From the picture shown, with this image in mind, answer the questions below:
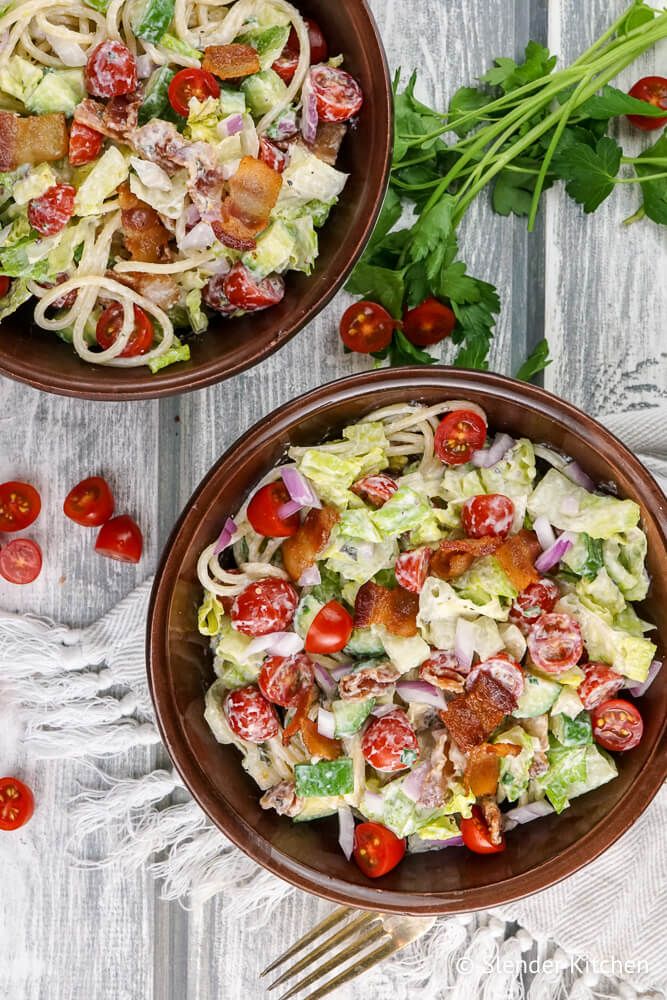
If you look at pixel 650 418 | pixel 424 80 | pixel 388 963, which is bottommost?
pixel 388 963

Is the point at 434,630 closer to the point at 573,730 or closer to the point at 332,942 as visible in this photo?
the point at 573,730

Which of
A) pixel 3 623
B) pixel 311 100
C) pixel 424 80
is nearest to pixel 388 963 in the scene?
pixel 3 623

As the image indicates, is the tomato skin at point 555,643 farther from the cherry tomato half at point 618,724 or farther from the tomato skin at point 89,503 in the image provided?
the tomato skin at point 89,503

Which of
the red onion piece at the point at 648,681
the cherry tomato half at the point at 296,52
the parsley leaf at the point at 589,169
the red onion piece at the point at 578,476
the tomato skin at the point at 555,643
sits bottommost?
the red onion piece at the point at 648,681

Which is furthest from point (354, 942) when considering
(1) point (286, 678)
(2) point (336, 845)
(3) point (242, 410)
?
(3) point (242, 410)

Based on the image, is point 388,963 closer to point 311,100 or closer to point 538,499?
point 538,499

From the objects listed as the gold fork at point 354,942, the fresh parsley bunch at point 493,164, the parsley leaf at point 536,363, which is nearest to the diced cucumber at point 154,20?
the fresh parsley bunch at point 493,164

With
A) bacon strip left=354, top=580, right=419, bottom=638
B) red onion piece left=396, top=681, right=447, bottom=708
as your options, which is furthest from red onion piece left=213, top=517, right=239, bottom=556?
red onion piece left=396, top=681, right=447, bottom=708
